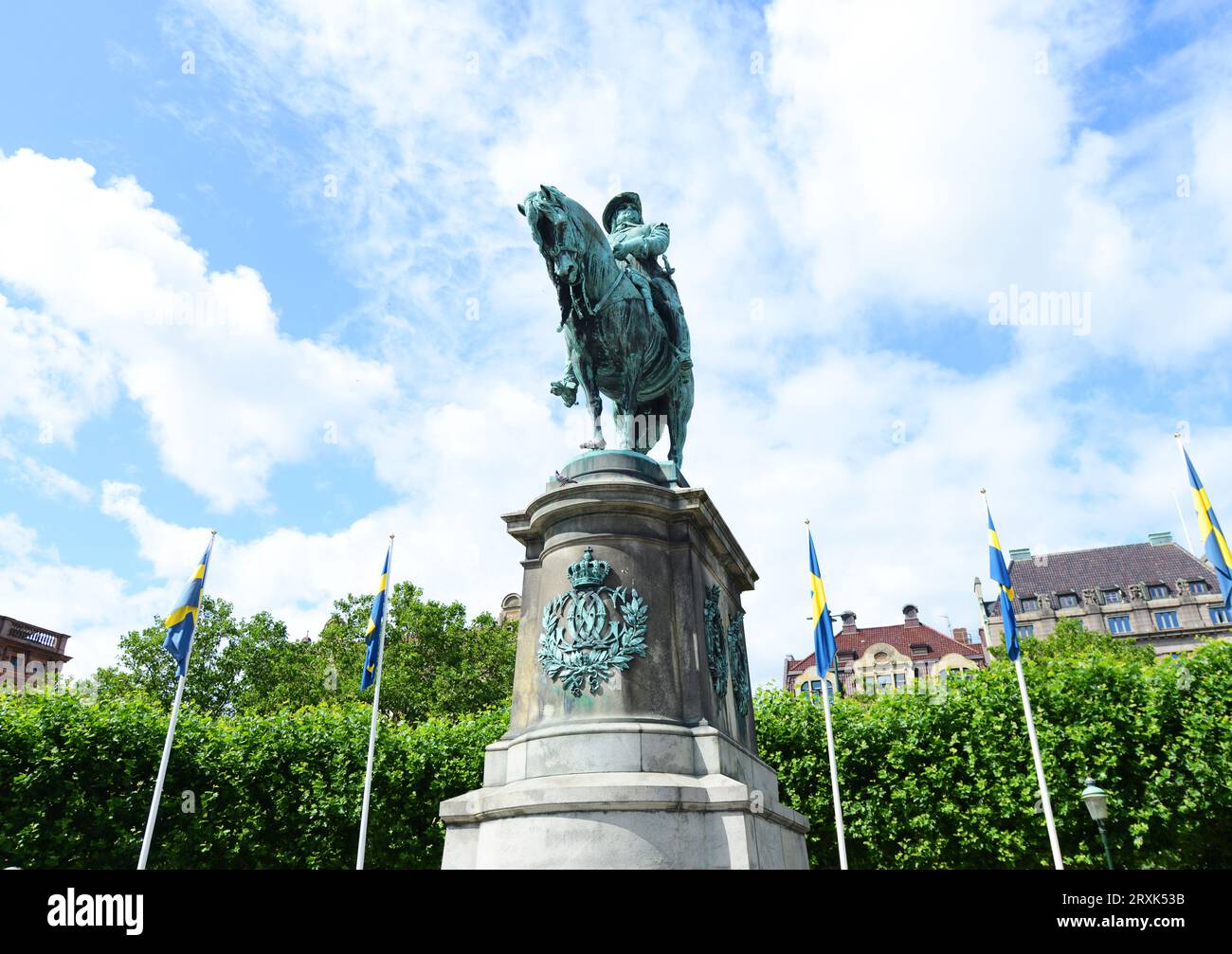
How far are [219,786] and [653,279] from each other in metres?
18.1

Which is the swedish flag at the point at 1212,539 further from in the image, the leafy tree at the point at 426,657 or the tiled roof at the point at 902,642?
the tiled roof at the point at 902,642

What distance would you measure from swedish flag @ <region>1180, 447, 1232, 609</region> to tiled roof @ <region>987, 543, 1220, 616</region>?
5409 cm

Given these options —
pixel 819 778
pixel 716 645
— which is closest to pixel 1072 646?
pixel 819 778

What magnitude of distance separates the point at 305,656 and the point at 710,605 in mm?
35195

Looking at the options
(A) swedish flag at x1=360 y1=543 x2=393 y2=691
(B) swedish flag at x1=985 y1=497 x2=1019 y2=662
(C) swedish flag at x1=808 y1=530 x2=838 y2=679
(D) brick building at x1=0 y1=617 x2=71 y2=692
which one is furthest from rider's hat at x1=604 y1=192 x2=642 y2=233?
(D) brick building at x1=0 y1=617 x2=71 y2=692

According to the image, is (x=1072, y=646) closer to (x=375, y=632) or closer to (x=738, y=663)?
(x=375, y=632)

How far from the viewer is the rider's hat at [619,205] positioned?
11.5 m

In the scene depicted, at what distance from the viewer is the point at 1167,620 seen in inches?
2467

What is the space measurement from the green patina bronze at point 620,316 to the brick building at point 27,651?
6095cm

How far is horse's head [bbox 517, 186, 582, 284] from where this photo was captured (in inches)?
351

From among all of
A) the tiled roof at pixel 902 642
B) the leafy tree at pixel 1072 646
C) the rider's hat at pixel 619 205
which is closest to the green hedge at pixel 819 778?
the rider's hat at pixel 619 205

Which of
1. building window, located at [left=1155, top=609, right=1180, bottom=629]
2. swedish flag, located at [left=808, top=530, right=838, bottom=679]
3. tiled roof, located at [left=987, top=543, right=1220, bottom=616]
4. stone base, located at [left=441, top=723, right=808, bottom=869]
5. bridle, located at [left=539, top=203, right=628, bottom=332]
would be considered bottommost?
stone base, located at [left=441, top=723, right=808, bottom=869]

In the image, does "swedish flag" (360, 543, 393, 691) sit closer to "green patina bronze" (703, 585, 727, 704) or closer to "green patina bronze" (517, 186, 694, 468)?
"green patina bronze" (517, 186, 694, 468)
